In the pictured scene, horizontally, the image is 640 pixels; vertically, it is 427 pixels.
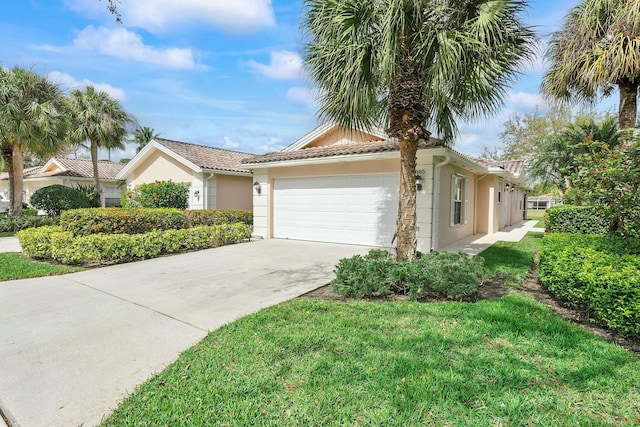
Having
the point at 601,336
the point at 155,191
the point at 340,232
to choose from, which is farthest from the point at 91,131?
the point at 601,336

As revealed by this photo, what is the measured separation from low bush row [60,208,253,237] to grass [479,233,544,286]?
9.51m

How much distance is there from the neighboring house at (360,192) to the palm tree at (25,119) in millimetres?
9994

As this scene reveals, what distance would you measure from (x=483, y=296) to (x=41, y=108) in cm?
1874

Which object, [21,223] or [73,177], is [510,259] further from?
[73,177]

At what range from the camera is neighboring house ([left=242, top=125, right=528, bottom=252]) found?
9867mm

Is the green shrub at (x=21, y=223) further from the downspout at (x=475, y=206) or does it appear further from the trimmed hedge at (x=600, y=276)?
the downspout at (x=475, y=206)

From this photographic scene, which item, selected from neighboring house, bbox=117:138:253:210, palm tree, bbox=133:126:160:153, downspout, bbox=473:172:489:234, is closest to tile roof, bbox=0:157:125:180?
neighboring house, bbox=117:138:253:210

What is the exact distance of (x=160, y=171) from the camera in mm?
16922

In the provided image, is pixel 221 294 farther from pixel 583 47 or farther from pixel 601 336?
pixel 583 47

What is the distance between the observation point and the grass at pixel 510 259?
7.02 m

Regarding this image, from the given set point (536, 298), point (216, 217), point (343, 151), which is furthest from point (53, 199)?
point (536, 298)

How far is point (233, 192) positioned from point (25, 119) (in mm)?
9339

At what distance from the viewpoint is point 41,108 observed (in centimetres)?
1464

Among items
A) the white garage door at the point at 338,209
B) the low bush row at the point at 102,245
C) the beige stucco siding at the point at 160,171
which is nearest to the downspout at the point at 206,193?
the beige stucco siding at the point at 160,171
